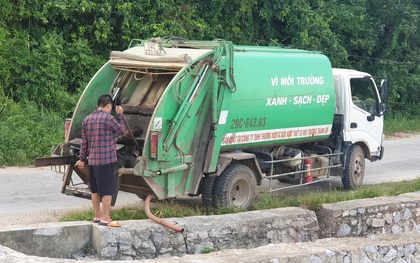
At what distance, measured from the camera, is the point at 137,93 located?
33.3ft

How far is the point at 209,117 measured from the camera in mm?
9672

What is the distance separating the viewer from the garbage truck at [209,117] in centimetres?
923

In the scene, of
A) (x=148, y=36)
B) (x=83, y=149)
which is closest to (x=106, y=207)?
(x=83, y=149)

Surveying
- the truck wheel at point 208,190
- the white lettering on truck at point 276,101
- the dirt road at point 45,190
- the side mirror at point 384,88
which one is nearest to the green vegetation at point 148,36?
the dirt road at point 45,190

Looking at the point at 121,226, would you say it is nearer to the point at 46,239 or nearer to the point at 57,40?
the point at 46,239

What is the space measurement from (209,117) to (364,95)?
4.49 meters

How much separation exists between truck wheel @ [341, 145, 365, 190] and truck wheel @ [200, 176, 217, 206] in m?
3.49

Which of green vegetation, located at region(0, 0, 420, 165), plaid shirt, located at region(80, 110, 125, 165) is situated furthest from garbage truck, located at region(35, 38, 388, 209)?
green vegetation, located at region(0, 0, 420, 165)

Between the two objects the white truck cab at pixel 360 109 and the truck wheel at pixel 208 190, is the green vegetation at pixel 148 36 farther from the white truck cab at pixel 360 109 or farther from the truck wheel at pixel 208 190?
the white truck cab at pixel 360 109

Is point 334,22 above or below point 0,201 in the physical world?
above

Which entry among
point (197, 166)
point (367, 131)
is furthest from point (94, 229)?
point (367, 131)

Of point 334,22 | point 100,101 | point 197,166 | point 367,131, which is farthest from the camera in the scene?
point 334,22

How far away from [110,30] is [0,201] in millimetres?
8257

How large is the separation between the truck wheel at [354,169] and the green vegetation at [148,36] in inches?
239
